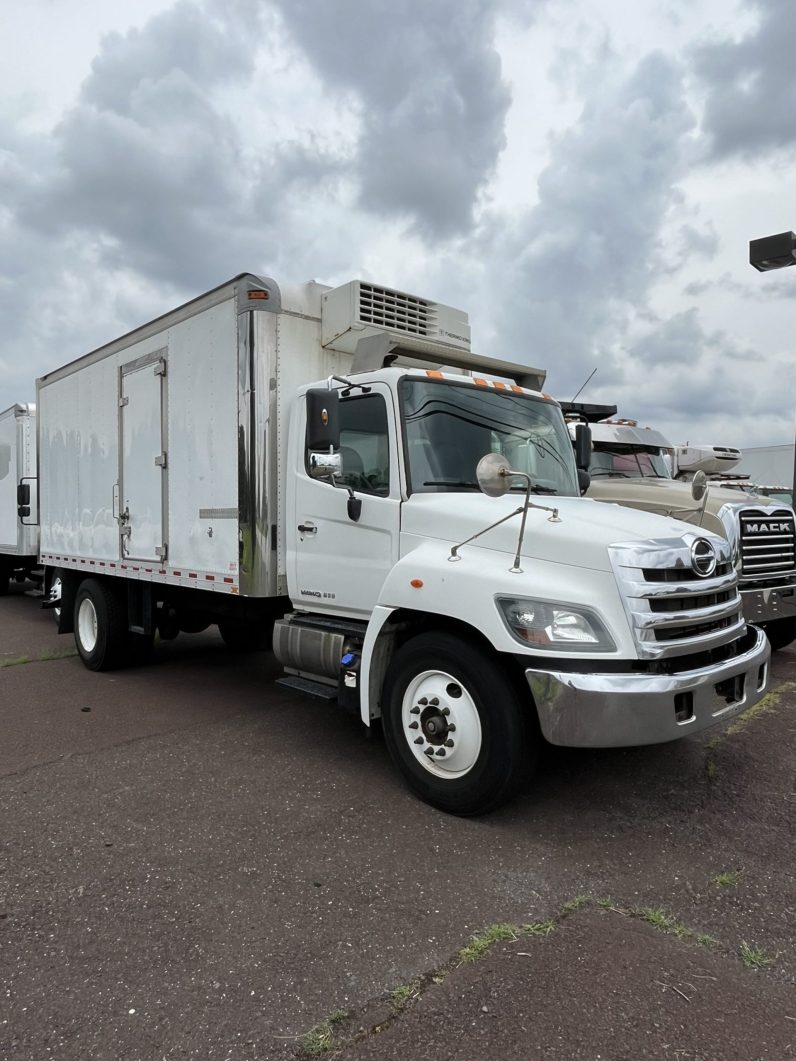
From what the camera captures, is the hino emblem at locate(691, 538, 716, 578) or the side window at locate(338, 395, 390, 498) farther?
the side window at locate(338, 395, 390, 498)

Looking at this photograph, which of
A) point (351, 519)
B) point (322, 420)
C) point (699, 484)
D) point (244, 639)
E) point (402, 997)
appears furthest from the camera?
point (244, 639)

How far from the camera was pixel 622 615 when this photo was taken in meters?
3.45

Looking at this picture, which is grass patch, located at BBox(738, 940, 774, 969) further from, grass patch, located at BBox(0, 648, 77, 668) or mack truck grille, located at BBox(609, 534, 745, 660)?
grass patch, located at BBox(0, 648, 77, 668)

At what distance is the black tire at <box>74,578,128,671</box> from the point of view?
7.50 m

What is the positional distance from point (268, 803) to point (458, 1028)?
6.59 feet

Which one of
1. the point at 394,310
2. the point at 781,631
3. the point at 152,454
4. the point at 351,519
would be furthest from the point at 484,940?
the point at 781,631

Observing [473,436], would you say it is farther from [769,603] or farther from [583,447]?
[769,603]

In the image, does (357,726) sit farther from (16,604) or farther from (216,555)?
(16,604)

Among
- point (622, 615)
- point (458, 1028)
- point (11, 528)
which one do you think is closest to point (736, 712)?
point (622, 615)

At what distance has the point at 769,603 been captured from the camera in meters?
6.86

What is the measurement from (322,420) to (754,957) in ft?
10.7

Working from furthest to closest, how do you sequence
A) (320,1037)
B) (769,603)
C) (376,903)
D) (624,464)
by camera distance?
(624,464) → (769,603) → (376,903) → (320,1037)

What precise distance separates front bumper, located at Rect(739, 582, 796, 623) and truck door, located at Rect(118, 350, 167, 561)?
5.28 meters

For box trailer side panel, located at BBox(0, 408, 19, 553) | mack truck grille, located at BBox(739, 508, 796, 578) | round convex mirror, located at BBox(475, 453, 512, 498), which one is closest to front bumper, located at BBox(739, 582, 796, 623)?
mack truck grille, located at BBox(739, 508, 796, 578)
